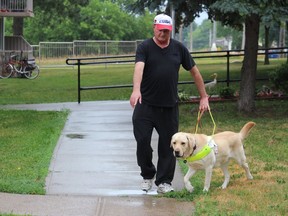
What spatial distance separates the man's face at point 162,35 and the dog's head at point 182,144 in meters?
1.03

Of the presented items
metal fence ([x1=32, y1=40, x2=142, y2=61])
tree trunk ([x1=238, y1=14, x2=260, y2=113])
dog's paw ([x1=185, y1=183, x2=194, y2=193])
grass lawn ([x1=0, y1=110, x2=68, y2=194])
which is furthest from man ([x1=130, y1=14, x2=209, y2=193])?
metal fence ([x1=32, y1=40, x2=142, y2=61])

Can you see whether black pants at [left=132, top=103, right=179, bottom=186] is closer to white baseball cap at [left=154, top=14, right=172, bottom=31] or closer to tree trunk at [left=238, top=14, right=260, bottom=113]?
white baseball cap at [left=154, top=14, right=172, bottom=31]

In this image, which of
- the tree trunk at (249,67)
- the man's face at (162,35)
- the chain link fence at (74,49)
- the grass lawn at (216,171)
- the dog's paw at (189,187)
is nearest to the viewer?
the grass lawn at (216,171)

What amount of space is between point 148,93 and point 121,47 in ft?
137

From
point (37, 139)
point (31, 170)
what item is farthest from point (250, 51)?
point (31, 170)

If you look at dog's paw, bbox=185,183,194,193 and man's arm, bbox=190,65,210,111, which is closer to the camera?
dog's paw, bbox=185,183,194,193

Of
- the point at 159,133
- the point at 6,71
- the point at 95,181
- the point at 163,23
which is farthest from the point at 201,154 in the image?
the point at 6,71

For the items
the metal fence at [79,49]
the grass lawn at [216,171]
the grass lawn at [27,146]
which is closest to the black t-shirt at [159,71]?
the grass lawn at [216,171]

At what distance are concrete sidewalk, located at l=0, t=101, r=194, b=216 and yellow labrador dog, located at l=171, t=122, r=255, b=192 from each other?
1.58ft

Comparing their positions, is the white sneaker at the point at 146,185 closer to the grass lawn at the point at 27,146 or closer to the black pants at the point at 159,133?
the black pants at the point at 159,133

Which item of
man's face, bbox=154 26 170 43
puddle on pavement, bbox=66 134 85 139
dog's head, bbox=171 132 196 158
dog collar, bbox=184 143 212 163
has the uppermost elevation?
man's face, bbox=154 26 170 43

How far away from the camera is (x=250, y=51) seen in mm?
13539

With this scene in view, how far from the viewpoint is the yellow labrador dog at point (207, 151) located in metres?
6.75

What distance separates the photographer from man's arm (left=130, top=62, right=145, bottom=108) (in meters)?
6.60
